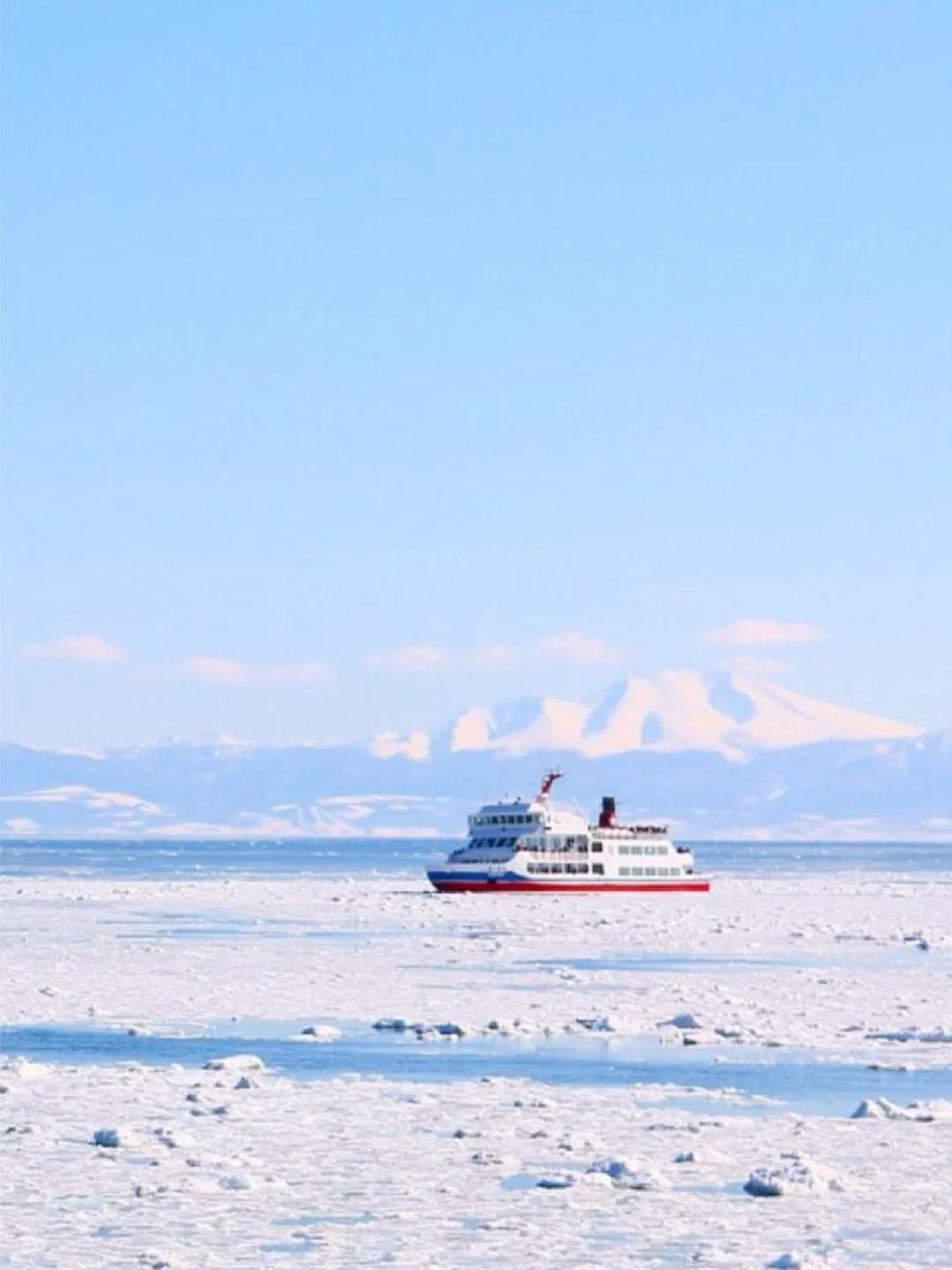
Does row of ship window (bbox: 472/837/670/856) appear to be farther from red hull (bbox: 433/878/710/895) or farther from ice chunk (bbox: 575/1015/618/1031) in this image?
ice chunk (bbox: 575/1015/618/1031)

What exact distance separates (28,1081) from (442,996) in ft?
41.9

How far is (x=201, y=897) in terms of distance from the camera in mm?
89938

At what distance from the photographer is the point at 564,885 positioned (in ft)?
328

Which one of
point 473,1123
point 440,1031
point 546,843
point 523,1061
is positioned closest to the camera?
point 473,1123

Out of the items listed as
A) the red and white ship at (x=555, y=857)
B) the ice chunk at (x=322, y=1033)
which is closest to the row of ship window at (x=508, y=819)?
the red and white ship at (x=555, y=857)

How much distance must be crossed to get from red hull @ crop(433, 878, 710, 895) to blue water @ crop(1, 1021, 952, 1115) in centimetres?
6700

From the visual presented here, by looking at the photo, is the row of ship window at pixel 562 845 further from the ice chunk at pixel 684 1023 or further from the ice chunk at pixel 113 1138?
the ice chunk at pixel 113 1138

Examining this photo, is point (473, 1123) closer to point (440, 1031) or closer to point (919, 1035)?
point (440, 1031)

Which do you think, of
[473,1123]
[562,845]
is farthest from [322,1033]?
[562,845]

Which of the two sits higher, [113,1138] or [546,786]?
[546,786]

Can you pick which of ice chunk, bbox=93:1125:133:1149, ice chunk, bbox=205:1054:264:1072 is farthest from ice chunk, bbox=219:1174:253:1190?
ice chunk, bbox=205:1054:264:1072

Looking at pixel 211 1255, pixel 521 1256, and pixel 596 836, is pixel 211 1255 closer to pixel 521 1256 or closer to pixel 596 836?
pixel 521 1256

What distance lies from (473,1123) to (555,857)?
8008cm

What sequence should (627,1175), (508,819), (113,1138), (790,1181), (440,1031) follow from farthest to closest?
(508,819), (440,1031), (113,1138), (627,1175), (790,1181)
